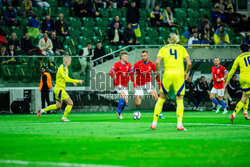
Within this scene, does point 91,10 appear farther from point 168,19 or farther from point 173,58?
point 173,58

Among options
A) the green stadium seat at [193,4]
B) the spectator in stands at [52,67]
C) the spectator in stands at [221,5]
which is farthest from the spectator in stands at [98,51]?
the spectator in stands at [221,5]

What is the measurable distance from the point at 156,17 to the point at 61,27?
6.25 m

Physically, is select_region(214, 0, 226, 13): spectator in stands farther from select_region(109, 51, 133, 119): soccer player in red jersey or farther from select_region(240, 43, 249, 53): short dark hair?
select_region(240, 43, 249, 53): short dark hair

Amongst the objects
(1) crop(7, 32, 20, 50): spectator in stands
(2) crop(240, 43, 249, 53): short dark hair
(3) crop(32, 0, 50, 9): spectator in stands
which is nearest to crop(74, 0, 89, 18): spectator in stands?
(3) crop(32, 0, 50, 9): spectator in stands

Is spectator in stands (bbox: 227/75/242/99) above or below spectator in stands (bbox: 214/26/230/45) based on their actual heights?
below

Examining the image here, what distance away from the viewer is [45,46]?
24594mm

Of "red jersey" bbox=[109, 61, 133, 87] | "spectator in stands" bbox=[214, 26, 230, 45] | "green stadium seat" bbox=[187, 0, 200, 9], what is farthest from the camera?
"green stadium seat" bbox=[187, 0, 200, 9]

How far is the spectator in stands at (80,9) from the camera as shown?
2794 centimetres

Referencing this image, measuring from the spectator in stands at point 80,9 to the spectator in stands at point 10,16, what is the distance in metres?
3.73

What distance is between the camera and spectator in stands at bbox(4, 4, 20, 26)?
25.8 metres

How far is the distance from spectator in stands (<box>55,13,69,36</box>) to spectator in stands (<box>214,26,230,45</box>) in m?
8.72

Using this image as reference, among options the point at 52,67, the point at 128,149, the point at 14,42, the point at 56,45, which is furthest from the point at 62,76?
the point at 56,45

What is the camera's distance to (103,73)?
2492 cm

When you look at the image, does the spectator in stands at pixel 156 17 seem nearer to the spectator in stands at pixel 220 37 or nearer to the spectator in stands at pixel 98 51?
the spectator in stands at pixel 220 37
